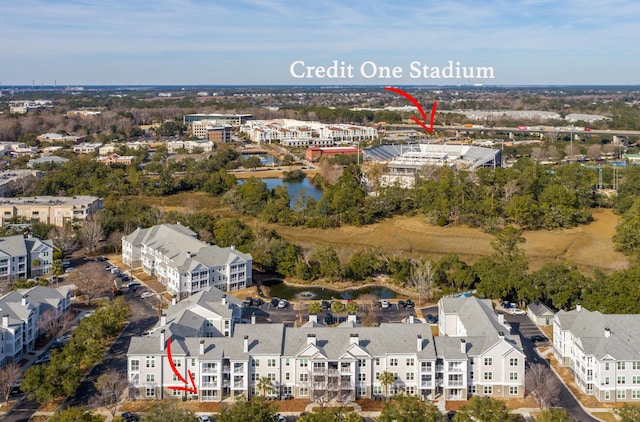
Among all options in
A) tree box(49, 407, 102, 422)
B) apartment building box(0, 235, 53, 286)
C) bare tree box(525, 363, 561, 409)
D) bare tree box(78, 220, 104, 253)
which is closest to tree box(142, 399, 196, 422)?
tree box(49, 407, 102, 422)

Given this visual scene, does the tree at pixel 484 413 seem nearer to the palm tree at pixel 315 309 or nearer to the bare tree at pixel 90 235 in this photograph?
the palm tree at pixel 315 309

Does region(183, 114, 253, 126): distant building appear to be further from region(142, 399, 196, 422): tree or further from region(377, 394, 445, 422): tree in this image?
region(377, 394, 445, 422): tree

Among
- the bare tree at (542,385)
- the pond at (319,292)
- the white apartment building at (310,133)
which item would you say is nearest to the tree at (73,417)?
the bare tree at (542,385)

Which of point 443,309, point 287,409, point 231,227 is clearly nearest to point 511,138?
point 231,227

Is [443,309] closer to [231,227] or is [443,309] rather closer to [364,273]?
[364,273]

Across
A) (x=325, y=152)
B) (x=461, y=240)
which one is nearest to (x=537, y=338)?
(x=461, y=240)

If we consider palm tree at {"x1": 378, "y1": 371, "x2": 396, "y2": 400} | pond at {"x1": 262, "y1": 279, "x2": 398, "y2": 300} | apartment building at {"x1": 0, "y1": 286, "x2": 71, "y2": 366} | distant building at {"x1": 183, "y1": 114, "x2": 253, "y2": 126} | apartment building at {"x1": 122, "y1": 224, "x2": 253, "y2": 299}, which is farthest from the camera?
distant building at {"x1": 183, "y1": 114, "x2": 253, "y2": 126}
